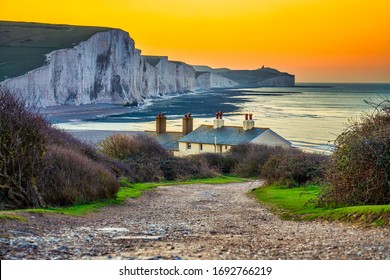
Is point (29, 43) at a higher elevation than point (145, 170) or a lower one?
higher

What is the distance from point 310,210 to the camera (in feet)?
60.3

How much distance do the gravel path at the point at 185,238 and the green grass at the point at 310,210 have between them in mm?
394

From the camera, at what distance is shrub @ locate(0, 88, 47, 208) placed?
65.9 ft

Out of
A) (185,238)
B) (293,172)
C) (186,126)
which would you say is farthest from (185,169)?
(185,238)

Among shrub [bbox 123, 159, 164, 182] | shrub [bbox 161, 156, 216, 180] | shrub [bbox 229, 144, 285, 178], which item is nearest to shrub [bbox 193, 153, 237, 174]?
shrub [bbox 229, 144, 285, 178]

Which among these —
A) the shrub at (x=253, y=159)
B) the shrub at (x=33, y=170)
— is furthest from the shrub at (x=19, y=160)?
the shrub at (x=253, y=159)

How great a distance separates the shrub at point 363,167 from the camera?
1639cm

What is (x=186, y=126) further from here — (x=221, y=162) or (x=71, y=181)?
(x=71, y=181)

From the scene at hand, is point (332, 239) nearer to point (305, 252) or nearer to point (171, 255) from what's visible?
point (305, 252)

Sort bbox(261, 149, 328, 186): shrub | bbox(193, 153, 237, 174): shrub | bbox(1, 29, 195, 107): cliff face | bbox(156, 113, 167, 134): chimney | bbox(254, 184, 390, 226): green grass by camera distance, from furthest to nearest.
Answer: bbox(1, 29, 195, 107): cliff face, bbox(156, 113, 167, 134): chimney, bbox(193, 153, 237, 174): shrub, bbox(261, 149, 328, 186): shrub, bbox(254, 184, 390, 226): green grass

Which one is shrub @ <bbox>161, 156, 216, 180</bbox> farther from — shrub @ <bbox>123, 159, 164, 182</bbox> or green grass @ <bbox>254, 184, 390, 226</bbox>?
green grass @ <bbox>254, 184, 390, 226</bbox>

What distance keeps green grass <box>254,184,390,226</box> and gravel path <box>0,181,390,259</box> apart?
39 cm

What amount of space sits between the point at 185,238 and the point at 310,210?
6013 millimetres
